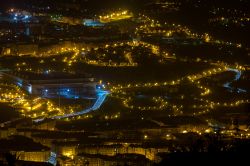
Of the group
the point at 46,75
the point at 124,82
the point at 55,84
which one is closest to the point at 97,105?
the point at 55,84

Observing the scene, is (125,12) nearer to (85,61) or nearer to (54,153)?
(85,61)

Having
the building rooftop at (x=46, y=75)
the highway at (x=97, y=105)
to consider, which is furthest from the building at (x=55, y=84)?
the highway at (x=97, y=105)

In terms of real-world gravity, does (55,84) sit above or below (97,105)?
above

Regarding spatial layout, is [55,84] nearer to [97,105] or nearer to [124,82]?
[97,105]

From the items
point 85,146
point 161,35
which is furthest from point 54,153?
point 161,35

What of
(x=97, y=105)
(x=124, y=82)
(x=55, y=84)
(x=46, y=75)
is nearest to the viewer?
(x=97, y=105)

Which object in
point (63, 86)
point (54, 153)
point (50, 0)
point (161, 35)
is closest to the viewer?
point (54, 153)

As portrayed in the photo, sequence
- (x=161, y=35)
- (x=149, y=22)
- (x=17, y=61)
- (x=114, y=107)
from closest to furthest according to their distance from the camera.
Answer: (x=114, y=107) < (x=17, y=61) < (x=161, y=35) < (x=149, y=22)

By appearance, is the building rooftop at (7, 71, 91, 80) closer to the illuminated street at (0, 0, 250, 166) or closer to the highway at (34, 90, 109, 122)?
the illuminated street at (0, 0, 250, 166)

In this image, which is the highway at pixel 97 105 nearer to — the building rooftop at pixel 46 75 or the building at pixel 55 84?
the building at pixel 55 84
